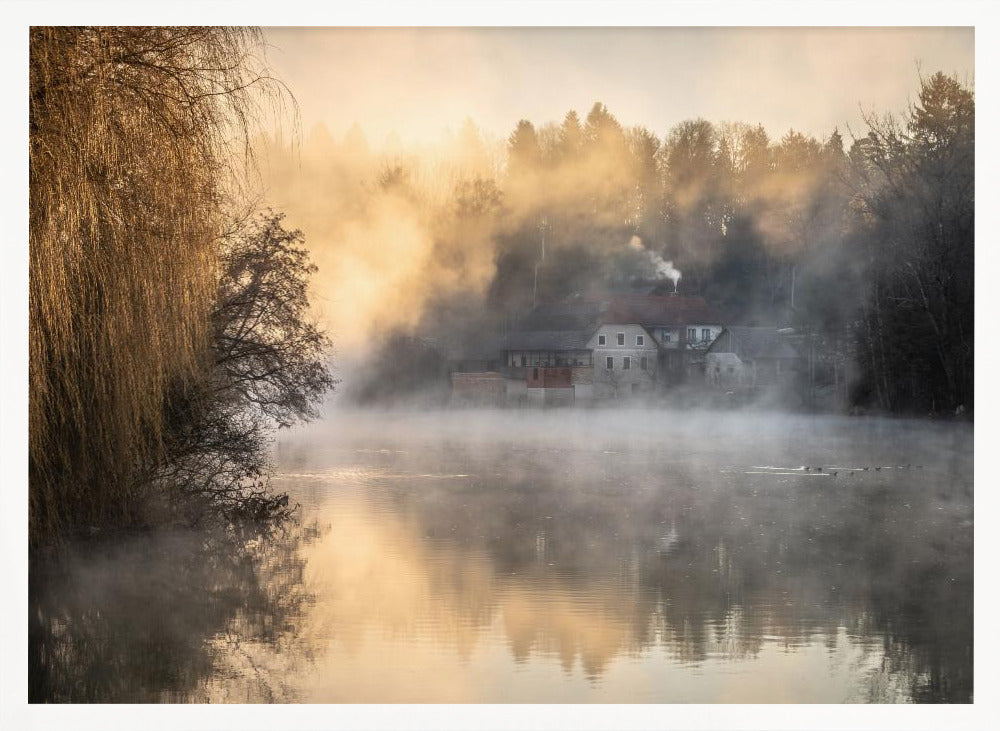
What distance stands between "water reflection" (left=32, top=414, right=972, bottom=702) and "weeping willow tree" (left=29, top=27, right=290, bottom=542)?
0.77 metres

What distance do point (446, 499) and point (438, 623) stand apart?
6.34ft

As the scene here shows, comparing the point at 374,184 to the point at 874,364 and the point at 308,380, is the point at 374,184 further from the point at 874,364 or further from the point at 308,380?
the point at 874,364

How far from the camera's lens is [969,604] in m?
5.29

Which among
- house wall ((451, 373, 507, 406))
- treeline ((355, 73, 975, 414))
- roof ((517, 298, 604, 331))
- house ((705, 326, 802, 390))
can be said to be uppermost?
treeline ((355, 73, 975, 414))

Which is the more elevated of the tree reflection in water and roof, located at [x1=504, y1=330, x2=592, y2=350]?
roof, located at [x1=504, y1=330, x2=592, y2=350]

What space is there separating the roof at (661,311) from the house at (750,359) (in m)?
0.18

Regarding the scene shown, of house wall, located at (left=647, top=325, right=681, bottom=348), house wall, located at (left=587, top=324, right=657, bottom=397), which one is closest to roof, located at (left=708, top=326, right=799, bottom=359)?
house wall, located at (left=647, top=325, right=681, bottom=348)

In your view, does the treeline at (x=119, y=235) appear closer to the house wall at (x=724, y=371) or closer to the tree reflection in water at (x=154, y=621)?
the tree reflection in water at (x=154, y=621)

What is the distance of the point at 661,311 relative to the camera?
7285 millimetres

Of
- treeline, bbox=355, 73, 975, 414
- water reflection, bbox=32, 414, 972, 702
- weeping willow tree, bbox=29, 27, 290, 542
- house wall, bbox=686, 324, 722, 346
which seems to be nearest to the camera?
weeping willow tree, bbox=29, 27, 290, 542

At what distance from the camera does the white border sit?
4637mm

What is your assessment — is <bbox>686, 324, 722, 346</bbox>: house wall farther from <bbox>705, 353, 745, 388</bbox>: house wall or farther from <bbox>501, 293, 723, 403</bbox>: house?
<bbox>705, 353, 745, 388</bbox>: house wall
